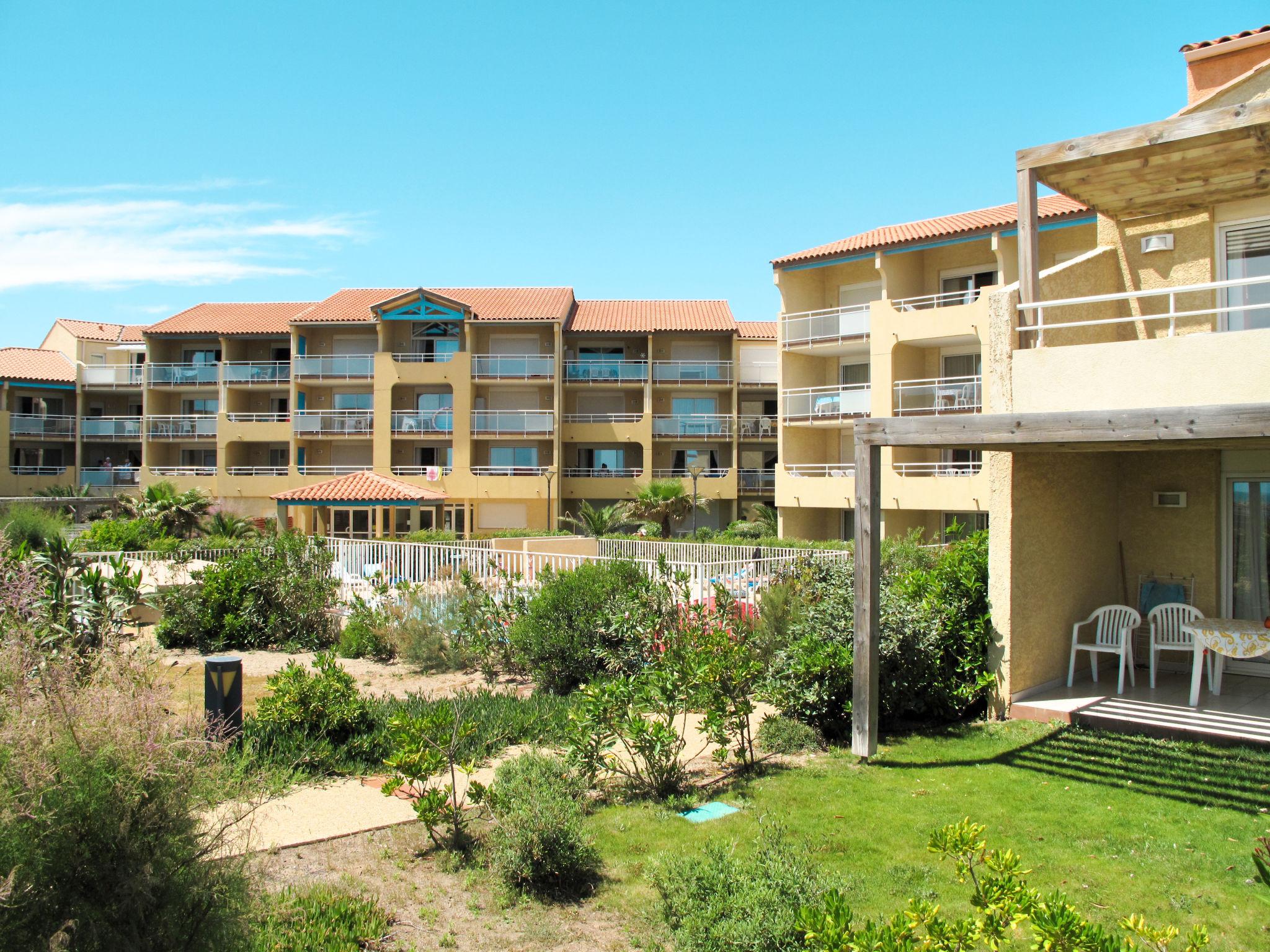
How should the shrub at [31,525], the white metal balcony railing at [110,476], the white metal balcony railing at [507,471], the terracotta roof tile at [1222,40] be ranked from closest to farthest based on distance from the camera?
the terracotta roof tile at [1222,40]
the shrub at [31,525]
the white metal balcony railing at [507,471]
the white metal balcony railing at [110,476]

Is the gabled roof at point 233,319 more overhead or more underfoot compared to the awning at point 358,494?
more overhead

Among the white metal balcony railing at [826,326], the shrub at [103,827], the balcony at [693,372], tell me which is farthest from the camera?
the balcony at [693,372]

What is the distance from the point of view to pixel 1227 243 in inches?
434

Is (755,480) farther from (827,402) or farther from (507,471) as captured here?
(827,402)

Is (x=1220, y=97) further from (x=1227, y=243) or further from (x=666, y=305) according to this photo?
(x=666, y=305)

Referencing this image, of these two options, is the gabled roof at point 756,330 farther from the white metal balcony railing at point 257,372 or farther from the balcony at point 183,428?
the balcony at point 183,428

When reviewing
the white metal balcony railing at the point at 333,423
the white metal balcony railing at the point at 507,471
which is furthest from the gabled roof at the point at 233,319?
the white metal balcony railing at the point at 507,471

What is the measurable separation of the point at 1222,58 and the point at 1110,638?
407 inches

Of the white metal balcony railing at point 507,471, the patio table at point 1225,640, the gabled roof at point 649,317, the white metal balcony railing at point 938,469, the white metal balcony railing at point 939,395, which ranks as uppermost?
the gabled roof at point 649,317

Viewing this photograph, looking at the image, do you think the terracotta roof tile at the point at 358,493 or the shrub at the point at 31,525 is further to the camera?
the terracotta roof tile at the point at 358,493

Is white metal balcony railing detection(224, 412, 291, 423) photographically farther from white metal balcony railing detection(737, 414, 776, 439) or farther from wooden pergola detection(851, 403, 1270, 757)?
wooden pergola detection(851, 403, 1270, 757)

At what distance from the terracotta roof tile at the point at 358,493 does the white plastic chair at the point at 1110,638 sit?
25.0 metres

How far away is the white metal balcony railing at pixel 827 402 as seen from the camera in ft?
98.2

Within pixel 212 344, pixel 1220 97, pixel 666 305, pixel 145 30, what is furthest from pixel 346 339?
pixel 1220 97
